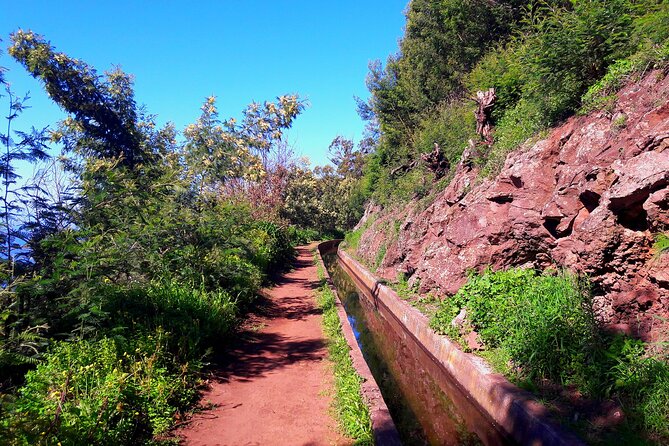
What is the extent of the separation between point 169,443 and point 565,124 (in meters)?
8.23

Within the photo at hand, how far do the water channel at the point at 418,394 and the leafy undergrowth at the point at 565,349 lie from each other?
689mm

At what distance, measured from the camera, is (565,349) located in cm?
465

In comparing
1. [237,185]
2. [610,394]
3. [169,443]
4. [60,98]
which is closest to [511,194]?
[610,394]

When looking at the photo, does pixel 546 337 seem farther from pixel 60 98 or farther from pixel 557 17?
pixel 60 98

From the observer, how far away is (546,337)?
4.82 meters

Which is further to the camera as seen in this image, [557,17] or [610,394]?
[557,17]

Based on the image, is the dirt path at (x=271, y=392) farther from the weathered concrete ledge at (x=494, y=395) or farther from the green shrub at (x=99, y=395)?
the weathered concrete ledge at (x=494, y=395)

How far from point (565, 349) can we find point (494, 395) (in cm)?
96

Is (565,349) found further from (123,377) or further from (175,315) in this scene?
(175,315)

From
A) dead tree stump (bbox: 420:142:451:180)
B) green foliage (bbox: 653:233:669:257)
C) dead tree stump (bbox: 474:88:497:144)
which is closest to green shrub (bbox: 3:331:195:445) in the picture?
green foliage (bbox: 653:233:669:257)

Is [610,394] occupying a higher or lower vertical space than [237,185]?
lower

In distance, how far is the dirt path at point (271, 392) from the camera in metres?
4.35

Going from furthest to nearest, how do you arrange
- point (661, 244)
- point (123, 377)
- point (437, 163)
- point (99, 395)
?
point (437, 163) → point (661, 244) → point (123, 377) → point (99, 395)

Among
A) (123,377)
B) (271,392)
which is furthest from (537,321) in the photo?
(123,377)
